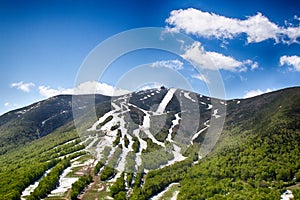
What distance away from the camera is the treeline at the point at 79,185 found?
7112 cm

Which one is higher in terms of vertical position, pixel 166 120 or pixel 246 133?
pixel 166 120

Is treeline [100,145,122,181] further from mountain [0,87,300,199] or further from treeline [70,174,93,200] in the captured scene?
treeline [70,174,93,200]

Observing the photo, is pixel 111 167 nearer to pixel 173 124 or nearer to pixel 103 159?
pixel 103 159

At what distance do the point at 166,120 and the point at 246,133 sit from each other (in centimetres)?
5768

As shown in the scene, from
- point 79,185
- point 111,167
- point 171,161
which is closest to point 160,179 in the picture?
point 79,185

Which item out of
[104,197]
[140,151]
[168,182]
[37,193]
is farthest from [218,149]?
[37,193]

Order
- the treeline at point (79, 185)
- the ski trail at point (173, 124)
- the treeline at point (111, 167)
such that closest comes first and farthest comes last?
the treeline at point (79, 185) → the treeline at point (111, 167) → the ski trail at point (173, 124)

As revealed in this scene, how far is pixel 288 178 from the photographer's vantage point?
75938 millimetres

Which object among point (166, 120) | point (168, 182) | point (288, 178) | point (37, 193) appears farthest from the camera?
point (166, 120)

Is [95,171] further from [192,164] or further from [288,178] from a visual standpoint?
[288,178]

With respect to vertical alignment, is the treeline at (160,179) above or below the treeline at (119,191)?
below

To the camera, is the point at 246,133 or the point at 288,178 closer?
the point at 288,178

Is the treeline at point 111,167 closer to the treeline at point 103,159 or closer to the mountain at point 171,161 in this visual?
the mountain at point 171,161

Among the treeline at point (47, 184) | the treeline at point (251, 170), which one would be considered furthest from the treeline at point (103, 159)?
the treeline at point (251, 170)
